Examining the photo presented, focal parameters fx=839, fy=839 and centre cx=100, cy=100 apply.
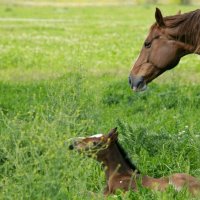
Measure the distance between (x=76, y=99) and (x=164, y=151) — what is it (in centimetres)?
124

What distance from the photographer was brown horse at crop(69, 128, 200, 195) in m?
8.38

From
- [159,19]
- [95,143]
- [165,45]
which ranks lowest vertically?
[95,143]

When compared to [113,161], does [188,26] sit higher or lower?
higher

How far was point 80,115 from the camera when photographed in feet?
35.5

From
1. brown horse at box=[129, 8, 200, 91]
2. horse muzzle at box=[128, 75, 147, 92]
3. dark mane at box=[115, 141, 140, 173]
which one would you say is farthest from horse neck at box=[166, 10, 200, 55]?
dark mane at box=[115, 141, 140, 173]

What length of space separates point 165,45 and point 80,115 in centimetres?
141

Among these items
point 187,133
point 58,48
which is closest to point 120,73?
point 58,48

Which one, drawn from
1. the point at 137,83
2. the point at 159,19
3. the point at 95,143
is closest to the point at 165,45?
the point at 159,19

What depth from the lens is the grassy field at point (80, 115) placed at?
21.1ft

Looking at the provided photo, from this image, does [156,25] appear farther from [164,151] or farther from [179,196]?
[179,196]

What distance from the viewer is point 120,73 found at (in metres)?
20.3

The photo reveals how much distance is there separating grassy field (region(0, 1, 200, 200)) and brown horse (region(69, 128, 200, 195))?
6.0 inches

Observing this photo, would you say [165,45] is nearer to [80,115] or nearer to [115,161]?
[80,115]

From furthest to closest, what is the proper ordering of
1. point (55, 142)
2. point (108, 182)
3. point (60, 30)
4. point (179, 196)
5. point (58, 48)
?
point (60, 30) → point (58, 48) → point (108, 182) → point (179, 196) → point (55, 142)
